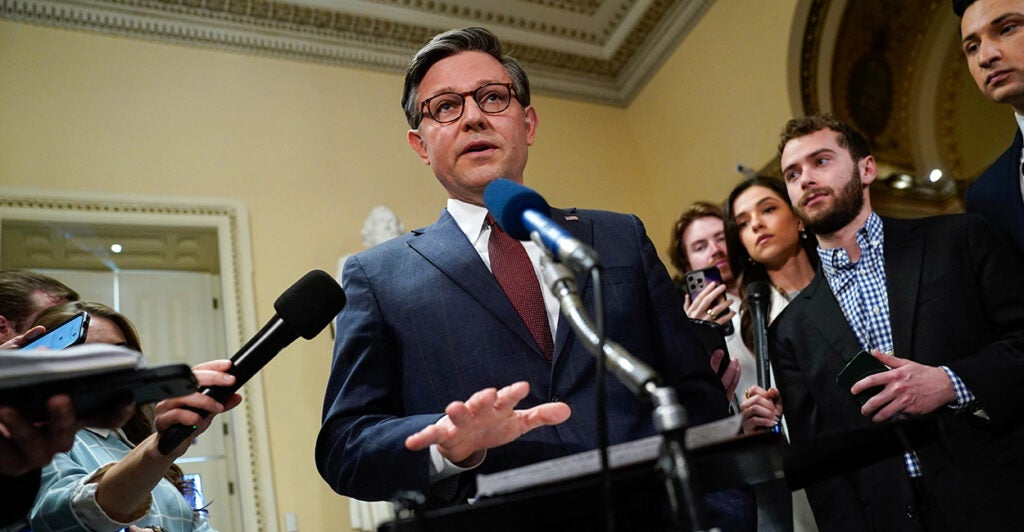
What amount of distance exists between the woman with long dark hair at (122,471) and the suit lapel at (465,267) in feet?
1.44

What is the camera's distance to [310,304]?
52.2 inches

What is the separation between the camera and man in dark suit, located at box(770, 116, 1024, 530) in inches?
72.6

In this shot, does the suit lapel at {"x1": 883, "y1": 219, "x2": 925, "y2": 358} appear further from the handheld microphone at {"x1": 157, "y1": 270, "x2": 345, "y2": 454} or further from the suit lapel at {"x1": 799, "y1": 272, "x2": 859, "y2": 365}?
the handheld microphone at {"x1": 157, "y1": 270, "x2": 345, "y2": 454}

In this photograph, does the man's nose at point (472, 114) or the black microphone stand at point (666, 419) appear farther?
the man's nose at point (472, 114)

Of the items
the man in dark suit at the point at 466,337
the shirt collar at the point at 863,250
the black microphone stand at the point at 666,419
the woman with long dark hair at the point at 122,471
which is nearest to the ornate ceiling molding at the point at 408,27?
the woman with long dark hair at the point at 122,471

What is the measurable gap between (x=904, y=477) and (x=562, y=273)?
140 cm

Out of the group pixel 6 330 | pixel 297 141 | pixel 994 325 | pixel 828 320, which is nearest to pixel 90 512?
pixel 6 330

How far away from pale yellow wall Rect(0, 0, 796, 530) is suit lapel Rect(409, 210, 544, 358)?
3256 millimetres

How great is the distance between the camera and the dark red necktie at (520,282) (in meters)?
1.48

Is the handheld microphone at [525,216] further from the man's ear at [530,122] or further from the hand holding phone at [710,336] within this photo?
the hand holding phone at [710,336]

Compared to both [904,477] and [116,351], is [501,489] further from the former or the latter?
[904,477]

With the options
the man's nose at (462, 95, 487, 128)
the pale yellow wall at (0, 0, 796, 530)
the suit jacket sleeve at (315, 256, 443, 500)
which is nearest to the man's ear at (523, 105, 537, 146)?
the man's nose at (462, 95, 487, 128)

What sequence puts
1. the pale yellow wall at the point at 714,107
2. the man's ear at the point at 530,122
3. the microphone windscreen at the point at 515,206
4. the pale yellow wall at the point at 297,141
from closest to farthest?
the microphone windscreen at the point at 515,206, the man's ear at the point at 530,122, the pale yellow wall at the point at 297,141, the pale yellow wall at the point at 714,107

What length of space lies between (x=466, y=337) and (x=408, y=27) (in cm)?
491
